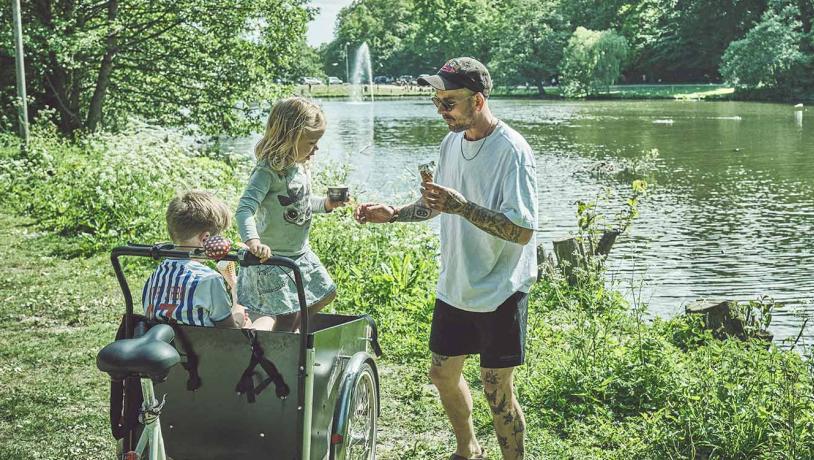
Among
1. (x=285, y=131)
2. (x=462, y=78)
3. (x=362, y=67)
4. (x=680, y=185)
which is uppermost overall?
(x=362, y=67)

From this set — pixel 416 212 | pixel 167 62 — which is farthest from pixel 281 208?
pixel 167 62

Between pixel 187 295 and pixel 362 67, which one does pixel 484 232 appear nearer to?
pixel 187 295

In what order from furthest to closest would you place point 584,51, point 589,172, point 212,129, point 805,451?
point 584,51 < point 589,172 < point 212,129 < point 805,451

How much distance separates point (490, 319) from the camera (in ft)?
11.5

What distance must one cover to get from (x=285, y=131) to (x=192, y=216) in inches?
30.0

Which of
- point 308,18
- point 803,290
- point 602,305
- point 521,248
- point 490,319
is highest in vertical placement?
point 308,18

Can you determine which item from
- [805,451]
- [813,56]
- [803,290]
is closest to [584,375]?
[805,451]

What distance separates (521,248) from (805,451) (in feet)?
5.90

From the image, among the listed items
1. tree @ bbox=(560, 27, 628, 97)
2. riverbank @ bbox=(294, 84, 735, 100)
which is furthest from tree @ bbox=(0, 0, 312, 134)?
tree @ bbox=(560, 27, 628, 97)

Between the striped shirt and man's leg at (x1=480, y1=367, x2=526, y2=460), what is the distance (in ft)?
3.77

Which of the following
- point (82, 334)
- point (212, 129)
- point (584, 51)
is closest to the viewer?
point (82, 334)

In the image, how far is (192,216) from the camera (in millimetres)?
3254

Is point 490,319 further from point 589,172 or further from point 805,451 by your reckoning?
point 589,172

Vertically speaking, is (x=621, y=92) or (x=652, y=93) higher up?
(x=621, y=92)
